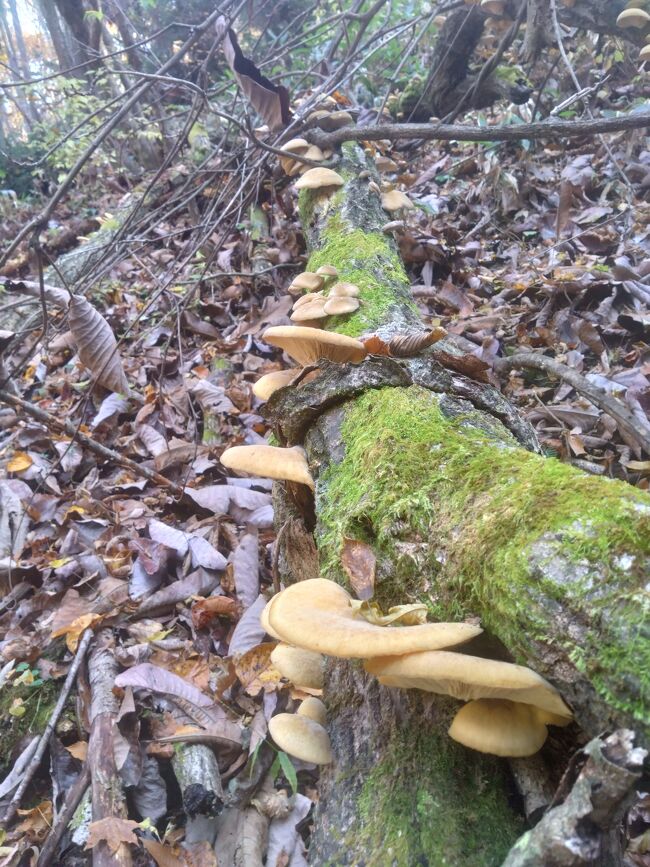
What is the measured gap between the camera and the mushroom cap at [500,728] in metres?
1.18

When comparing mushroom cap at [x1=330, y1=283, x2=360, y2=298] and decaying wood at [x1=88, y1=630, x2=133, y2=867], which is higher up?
mushroom cap at [x1=330, y1=283, x2=360, y2=298]

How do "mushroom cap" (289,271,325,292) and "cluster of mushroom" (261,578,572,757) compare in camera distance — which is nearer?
"cluster of mushroom" (261,578,572,757)

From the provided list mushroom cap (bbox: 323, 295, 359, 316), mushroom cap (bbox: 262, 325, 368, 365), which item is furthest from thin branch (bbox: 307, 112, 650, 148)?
mushroom cap (bbox: 262, 325, 368, 365)

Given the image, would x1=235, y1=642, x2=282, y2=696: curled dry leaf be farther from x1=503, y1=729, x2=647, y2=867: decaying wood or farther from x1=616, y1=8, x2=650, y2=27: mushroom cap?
x1=616, y1=8, x2=650, y2=27: mushroom cap

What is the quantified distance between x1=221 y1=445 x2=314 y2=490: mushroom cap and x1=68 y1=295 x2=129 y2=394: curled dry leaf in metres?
1.66

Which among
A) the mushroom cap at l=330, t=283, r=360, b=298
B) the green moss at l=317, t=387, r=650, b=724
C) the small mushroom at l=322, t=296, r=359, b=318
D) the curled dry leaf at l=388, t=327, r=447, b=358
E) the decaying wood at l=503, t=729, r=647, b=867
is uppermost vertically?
the mushroom cap at l=330, t=283, r=360, b=298

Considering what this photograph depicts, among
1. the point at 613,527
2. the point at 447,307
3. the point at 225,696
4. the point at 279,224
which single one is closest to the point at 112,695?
the point at 225,696

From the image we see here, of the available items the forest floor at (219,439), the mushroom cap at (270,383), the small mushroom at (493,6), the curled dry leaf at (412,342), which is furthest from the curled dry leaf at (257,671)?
the small mushroom at (493,6)

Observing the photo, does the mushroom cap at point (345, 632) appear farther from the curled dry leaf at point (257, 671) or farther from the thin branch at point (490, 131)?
the thin branch at point (490, 131)

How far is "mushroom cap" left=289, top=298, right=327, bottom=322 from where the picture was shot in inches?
117

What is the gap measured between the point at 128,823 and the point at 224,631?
98 cm

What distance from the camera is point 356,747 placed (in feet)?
5.02

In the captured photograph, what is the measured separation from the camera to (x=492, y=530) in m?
1.45

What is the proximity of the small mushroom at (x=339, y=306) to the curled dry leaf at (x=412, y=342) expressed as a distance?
1.85 ft
